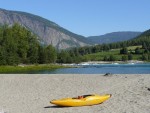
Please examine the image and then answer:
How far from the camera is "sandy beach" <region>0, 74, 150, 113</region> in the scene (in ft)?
93.0

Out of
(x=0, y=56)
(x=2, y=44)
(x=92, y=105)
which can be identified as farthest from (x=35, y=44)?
(x=92, y=105)

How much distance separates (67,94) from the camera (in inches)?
1489

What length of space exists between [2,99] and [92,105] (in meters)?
10.8

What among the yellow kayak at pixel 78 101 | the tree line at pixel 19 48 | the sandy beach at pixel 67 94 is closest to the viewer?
the sandy beach at pixel 67 94

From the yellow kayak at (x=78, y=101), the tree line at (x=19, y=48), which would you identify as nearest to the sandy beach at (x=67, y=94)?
the yellow kayak at (x=78, y=101)

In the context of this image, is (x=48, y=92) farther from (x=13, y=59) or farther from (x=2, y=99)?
(x=13, y=59)

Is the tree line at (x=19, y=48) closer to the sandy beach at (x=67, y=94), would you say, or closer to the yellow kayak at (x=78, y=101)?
the sandy beach at (x=67, y=94)

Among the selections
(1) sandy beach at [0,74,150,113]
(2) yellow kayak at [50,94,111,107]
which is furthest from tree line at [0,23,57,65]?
(2) yellow kayak at [50,94,111,107]

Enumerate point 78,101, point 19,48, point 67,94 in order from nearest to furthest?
point 78,101 → point 67,94 → point 19,48

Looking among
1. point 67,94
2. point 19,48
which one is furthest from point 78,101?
point 19,48

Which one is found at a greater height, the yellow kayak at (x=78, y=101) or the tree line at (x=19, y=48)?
the tree line at (x=19, y=48)

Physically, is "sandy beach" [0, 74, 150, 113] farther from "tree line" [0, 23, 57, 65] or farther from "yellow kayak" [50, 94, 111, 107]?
"tree line" [0, 23, 57, 65]

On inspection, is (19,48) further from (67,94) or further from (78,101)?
(78,101)

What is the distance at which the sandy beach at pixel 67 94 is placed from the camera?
28344 millimetres
